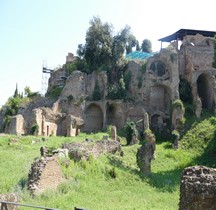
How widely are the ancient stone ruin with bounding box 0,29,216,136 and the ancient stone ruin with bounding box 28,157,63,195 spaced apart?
24.0 m

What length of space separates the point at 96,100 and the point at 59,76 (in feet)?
34.6

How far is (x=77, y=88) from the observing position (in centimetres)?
4681

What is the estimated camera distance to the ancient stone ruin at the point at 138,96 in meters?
43.0

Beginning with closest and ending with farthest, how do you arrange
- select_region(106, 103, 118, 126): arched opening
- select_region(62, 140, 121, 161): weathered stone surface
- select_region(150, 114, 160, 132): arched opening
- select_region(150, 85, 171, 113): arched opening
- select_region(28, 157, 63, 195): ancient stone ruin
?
select_region(28, 157, 63, 195): ancient stone ruin, select_region(62, 140, 121, 161): weathered stone surface, select_region(150, 114, 160, 132): arched opening, select_region(150, 85, 171, 113): arched opening, select_region(106, 103, 118, 126): arched opening

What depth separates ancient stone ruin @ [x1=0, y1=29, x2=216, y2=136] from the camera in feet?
141

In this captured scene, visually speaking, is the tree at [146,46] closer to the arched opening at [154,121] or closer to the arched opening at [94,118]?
the arched opening at [94,118]

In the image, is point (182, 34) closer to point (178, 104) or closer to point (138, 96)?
point (138, 96)

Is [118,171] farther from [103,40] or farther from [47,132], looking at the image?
[103,40]

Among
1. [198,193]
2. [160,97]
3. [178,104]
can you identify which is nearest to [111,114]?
[160,97]

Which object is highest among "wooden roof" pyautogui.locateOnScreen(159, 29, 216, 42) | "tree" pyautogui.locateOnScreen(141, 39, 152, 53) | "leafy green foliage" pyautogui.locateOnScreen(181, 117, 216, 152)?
"tree" pyautogui.locateOnScreen(141, 39, 152, 53)

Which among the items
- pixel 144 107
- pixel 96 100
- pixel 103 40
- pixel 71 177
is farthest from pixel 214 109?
pixel 71 177

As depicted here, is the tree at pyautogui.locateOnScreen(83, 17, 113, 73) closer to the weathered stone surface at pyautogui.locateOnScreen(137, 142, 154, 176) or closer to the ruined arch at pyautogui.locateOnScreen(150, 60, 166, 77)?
the ruined arch at pyautogui.locateOnScreen(150, 60, 166, 77)

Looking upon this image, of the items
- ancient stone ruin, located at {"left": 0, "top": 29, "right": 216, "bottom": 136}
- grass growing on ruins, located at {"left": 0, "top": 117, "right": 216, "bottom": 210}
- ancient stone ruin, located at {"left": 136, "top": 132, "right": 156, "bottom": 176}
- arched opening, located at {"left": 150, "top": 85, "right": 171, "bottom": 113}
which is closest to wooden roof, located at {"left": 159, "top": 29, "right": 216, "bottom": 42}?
ancient stone ruin, located at {"left": 0, "top": 29, "right": 216, "bottom": 136}

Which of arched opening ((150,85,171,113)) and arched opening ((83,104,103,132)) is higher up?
arched opening ((150,85,171,113))
